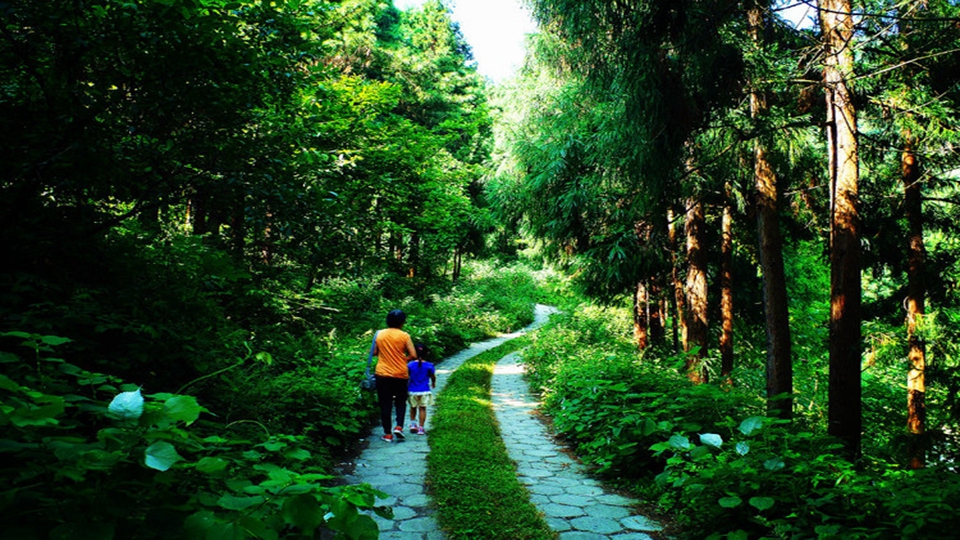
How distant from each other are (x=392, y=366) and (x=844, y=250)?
18.1 feet

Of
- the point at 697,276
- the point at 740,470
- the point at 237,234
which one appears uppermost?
the point at 237,234

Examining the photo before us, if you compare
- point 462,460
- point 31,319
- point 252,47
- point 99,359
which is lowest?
point 462,460

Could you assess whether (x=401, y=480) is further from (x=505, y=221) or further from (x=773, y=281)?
(x=505, y=221)

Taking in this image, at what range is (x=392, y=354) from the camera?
21.1 feet

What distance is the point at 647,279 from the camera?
11.1m

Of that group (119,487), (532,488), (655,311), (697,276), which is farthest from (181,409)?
(655,311)

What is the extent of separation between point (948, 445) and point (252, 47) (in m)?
11.2

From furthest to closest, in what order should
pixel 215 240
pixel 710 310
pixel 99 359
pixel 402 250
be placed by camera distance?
pixel 402 250 < pixel 710 310 < pixel 215 240 < pixel 99 359

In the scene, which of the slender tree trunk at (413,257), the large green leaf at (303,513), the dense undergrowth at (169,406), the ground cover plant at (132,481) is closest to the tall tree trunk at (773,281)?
the dense undergrowth at (169,406)

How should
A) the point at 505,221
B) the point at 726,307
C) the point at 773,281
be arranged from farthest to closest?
the point at 505,221
the point at 726,307
the point at 773,281

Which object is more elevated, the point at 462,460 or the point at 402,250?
the point at 402,250

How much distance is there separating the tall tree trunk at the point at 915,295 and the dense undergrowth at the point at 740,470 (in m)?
0.82

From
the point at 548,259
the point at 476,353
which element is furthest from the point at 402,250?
the point at 548,259

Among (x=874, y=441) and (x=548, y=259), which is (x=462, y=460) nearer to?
(x=548, y=259)
